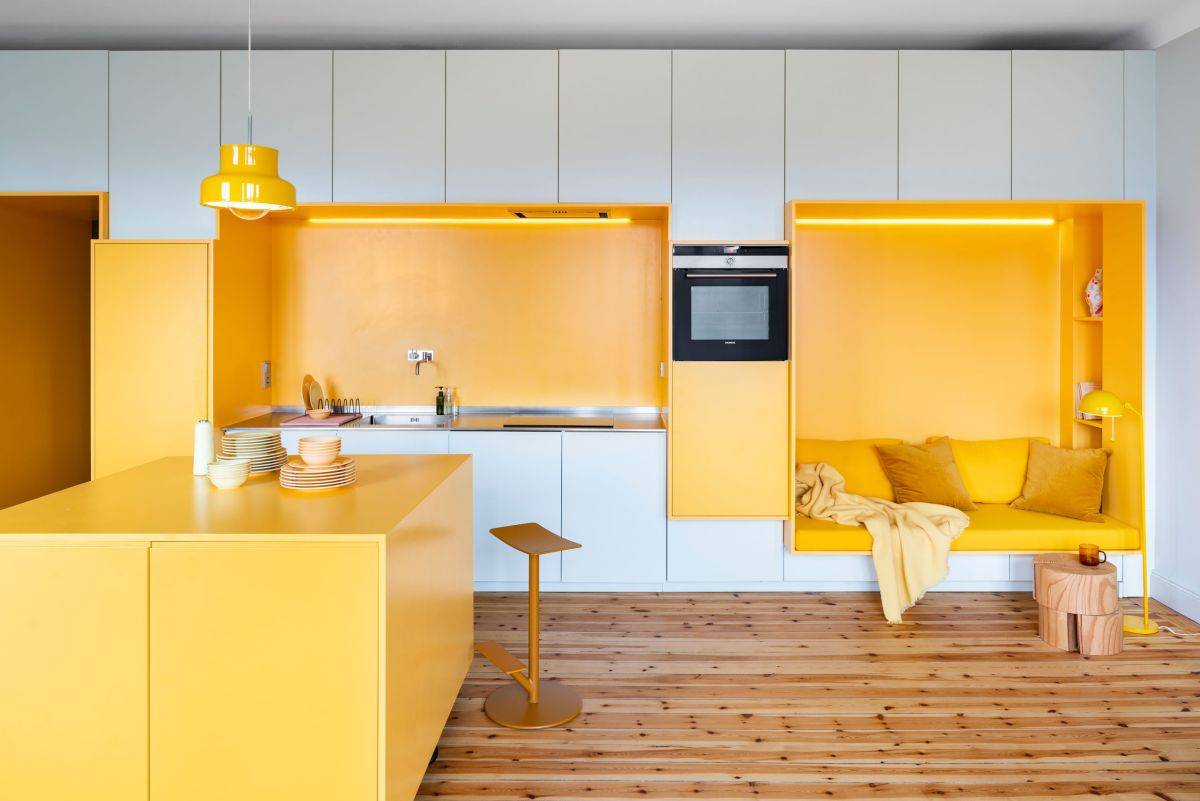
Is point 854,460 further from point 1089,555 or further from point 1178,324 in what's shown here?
point 1178,324

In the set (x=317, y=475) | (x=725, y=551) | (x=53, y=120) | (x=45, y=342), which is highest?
(x=53, y=120)

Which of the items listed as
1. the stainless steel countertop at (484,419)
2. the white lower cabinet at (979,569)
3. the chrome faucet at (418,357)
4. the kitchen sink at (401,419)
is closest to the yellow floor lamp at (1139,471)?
the white lower cabinet at (979,569)

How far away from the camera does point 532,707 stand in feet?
9.47

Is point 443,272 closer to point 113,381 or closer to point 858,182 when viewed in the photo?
point 113,381

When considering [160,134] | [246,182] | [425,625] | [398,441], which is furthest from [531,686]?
[160,134]

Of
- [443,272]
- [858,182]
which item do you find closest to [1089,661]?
[858,182]

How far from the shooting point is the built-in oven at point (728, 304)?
397 centimetres

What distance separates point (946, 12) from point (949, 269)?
1.43 meters

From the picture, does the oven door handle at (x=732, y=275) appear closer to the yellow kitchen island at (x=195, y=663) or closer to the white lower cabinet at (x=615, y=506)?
the white lower cabinet at (x=615, y=506)

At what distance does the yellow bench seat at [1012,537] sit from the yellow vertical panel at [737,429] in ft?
0.79

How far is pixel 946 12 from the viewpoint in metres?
3.82

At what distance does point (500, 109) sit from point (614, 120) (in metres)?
0.57

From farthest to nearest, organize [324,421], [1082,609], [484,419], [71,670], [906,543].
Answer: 1. [484,419]
2. [324,421]
3. [906,543]
4. [1082,609]
5. [71,670]

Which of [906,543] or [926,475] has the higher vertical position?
[926,475]
